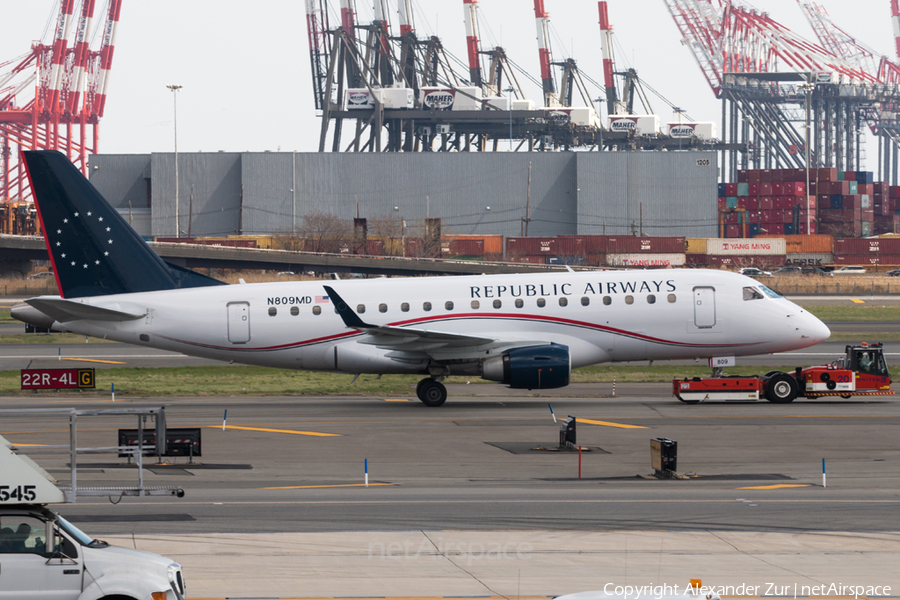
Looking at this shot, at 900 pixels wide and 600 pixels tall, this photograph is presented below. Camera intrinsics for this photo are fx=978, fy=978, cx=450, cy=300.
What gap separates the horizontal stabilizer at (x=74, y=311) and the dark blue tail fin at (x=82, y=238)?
1132mm

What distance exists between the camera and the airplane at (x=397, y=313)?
111 ft

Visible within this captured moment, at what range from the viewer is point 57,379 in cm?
3875

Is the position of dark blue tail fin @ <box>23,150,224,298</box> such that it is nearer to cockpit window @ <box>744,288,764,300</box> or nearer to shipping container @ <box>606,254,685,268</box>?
cockpit window @ <box>744,288,764,300</box>

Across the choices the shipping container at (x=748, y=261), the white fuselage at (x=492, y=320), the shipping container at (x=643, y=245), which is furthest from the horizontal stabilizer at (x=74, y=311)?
the shipping container at (x=748, y=261)

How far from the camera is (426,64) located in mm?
199250

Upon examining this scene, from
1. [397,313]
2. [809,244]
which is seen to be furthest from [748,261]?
[397,313]

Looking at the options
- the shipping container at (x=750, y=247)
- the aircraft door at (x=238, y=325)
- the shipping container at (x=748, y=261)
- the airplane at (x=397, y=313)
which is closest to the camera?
the airplane at (x=397, y=313)

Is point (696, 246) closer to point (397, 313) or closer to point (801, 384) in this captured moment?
point (801, 384)

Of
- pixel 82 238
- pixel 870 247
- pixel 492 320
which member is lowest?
pixel 492 320

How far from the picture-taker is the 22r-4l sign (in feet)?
126

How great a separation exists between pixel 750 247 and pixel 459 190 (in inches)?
1882

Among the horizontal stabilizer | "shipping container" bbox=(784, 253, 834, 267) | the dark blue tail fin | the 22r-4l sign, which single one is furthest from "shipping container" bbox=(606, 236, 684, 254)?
the horizontal stabilizer

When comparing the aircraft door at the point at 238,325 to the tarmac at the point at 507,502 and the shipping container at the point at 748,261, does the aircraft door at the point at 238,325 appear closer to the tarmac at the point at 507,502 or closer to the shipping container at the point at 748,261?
the tarmac at the point at 507,502

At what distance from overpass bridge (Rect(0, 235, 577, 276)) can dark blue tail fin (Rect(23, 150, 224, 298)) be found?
6908 centimetres
